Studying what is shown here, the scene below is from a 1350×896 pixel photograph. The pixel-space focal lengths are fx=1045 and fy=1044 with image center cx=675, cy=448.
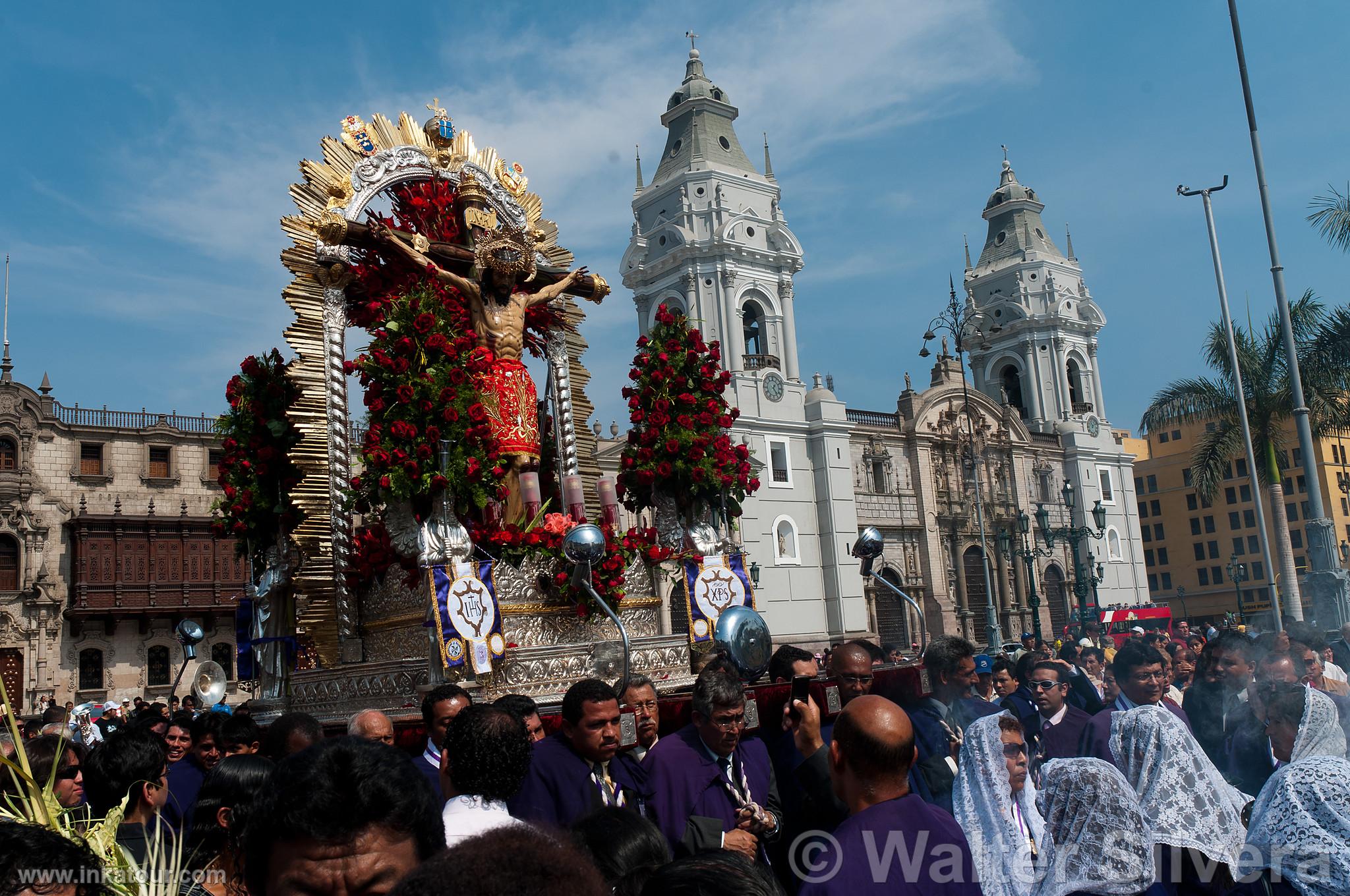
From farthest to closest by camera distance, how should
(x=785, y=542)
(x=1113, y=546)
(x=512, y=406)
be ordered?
(x=1113, y=546), (x=785, y=542), (x=512, y=406)

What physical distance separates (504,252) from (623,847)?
28.8ft

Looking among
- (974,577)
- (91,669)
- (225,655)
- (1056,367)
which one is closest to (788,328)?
(974,577)

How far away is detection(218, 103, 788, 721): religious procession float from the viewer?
370 inches

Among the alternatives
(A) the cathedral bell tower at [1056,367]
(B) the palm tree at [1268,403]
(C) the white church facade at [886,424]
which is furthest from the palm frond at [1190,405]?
(A) the cathedral bell tower at [1056,367]

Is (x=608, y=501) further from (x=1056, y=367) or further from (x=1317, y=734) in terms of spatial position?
(x=1056, y=367)

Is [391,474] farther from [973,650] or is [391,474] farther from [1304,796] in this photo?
[1304,796]

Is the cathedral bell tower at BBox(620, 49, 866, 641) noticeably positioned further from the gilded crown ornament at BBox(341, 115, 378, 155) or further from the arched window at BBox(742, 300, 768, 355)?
the gilded crown ornament at BBox(341, 115, 378, 155)

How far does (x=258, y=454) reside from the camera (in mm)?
11727

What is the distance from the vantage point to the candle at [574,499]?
416 inches

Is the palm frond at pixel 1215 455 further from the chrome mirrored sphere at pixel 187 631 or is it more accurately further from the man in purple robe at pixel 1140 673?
the chrome mirrored sphere at pixel 187 631

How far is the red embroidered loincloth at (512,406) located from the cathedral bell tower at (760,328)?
2374 centimetres

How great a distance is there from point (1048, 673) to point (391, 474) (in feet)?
19.0

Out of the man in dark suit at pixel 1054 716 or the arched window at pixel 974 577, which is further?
the arched window at pixel 974 577

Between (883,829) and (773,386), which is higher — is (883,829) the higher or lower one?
the lower one
